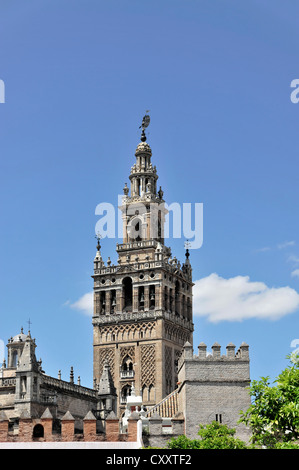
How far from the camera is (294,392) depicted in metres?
44.8

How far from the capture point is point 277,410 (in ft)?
147

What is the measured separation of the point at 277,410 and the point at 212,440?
21.8 ft

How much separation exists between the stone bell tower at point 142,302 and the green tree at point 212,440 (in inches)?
1518

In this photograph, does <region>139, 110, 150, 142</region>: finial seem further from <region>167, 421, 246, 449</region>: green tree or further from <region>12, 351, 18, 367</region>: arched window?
<region>167, 421, 246, 449</region>: green tree

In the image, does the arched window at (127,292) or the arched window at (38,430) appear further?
the arched window at (127,292)

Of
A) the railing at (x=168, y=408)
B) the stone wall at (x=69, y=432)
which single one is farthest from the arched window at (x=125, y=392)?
the stone wall at (x=69, y=432)

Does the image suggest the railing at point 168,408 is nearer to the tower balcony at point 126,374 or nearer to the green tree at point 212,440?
the green tree at point 212,440

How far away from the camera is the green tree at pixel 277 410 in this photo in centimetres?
4434

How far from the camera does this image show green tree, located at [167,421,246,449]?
49188 mm

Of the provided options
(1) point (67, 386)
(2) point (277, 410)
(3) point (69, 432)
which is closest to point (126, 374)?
(1) point (67, 386)

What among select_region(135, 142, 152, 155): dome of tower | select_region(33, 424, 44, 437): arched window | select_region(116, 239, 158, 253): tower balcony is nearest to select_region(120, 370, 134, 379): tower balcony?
select_region(116, 239, 158, 253): tower balcony

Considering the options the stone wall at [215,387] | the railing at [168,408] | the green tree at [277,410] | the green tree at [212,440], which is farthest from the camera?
the railing at [168,408]

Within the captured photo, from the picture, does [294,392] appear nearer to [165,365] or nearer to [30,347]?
[30,347]
